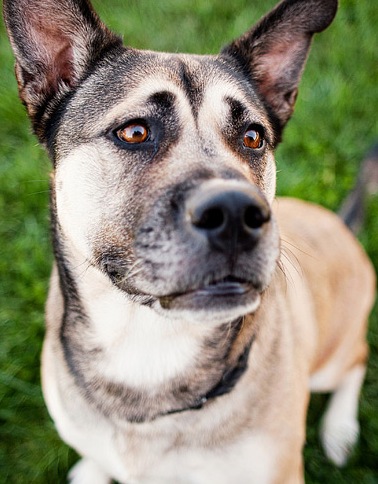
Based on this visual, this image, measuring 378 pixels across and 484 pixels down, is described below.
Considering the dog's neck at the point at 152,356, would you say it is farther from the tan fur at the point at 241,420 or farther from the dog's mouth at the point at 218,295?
the dog's mouth at the point at 218,295

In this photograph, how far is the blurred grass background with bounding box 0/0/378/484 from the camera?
3.98m

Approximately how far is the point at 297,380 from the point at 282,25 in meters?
1.79

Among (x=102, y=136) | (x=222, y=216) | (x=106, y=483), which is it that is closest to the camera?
(x=222, y=216)

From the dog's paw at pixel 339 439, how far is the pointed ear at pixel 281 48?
7.42 feet

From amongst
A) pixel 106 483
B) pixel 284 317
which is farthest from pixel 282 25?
pixel 106 483

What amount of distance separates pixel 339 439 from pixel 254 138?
7.89ft

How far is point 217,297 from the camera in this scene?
2.20 m

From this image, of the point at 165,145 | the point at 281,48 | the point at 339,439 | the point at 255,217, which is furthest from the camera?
the point at 339,439

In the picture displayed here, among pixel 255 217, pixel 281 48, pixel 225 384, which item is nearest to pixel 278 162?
pixel 281 48

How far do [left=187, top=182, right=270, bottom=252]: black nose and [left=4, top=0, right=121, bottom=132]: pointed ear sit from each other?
1084 mm

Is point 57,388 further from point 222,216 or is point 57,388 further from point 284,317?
point 222,216

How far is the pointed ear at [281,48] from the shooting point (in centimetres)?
277

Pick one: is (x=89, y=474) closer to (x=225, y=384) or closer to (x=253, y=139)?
(x=225, y=384)

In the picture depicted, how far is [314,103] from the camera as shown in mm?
5715
